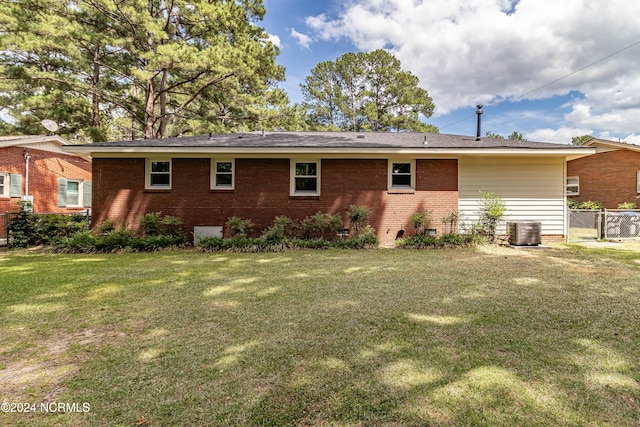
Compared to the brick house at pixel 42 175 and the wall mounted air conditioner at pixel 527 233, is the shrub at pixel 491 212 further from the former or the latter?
the brick house at pixel 42 175

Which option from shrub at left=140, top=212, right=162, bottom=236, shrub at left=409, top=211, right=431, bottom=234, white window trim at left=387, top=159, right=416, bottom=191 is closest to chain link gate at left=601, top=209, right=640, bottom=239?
shrub at left=409, top=211, right=431, bottom=234

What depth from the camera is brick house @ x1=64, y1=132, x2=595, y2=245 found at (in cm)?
940

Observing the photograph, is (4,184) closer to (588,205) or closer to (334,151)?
(334,151)

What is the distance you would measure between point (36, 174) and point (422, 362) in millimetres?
16902

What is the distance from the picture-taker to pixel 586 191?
1580cm

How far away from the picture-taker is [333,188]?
9.45 meters

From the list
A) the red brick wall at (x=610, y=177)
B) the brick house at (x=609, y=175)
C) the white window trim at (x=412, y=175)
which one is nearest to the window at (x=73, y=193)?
the white window trim at (x=412, y=175)

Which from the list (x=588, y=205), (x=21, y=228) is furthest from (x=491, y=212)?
(x=21, y=228)

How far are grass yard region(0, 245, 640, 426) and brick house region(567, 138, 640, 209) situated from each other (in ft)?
43.1

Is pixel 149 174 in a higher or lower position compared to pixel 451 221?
higher

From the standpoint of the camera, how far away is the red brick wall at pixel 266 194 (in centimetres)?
940

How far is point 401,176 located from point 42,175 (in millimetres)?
15401

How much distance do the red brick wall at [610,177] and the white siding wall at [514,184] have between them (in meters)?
8.51

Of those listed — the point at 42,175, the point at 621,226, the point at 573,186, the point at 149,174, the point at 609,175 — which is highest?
the point at 609,175
